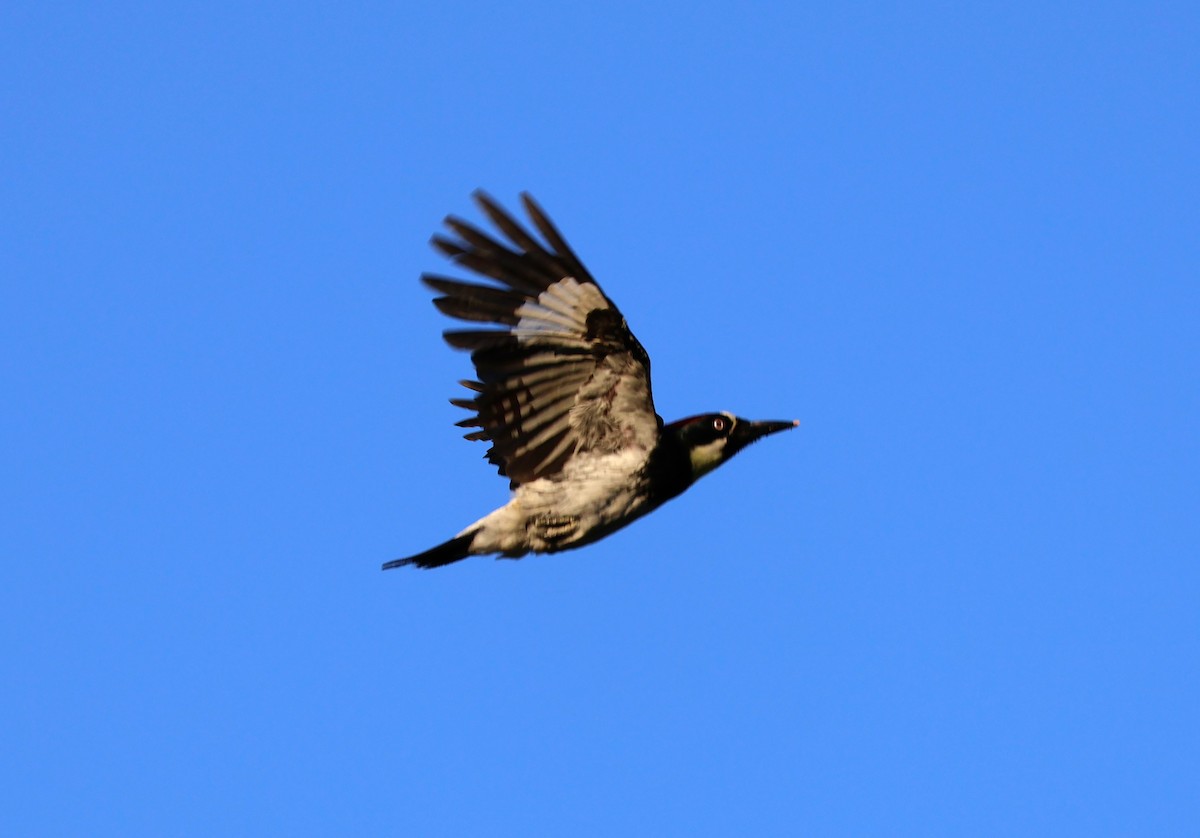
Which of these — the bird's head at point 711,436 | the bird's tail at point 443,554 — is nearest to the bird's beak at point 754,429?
the bird's head at point 711,436

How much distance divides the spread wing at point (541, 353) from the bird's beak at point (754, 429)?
741 mm

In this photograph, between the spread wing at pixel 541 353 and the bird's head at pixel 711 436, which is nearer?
the spread wing at pixel 541 353

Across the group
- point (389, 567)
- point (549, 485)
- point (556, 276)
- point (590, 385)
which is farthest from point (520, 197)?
point (389, 567)

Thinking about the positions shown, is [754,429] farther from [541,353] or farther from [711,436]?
[541,353]

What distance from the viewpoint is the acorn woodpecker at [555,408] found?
1002cm

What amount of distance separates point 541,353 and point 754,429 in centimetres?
181

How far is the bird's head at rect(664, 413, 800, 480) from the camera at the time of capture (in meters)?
10.9

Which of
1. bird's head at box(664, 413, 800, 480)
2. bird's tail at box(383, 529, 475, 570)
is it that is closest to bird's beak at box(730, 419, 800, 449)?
bird's head at box(664, 413, 800, 480)

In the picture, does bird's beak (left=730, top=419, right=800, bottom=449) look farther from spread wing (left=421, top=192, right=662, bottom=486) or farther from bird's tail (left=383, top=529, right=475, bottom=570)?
bird's tail (left=383, top=529, right=475, bottom=570)

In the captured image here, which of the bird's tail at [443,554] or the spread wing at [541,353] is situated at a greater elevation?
the spread wing at [541,353]

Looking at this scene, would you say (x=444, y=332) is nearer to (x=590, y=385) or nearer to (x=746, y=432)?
(x=590, y=385)

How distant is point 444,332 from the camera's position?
10164 mm

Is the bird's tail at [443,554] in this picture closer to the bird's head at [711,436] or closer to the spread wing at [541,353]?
the spread wing at [541,353]

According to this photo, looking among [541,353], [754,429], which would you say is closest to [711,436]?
[754,429]
